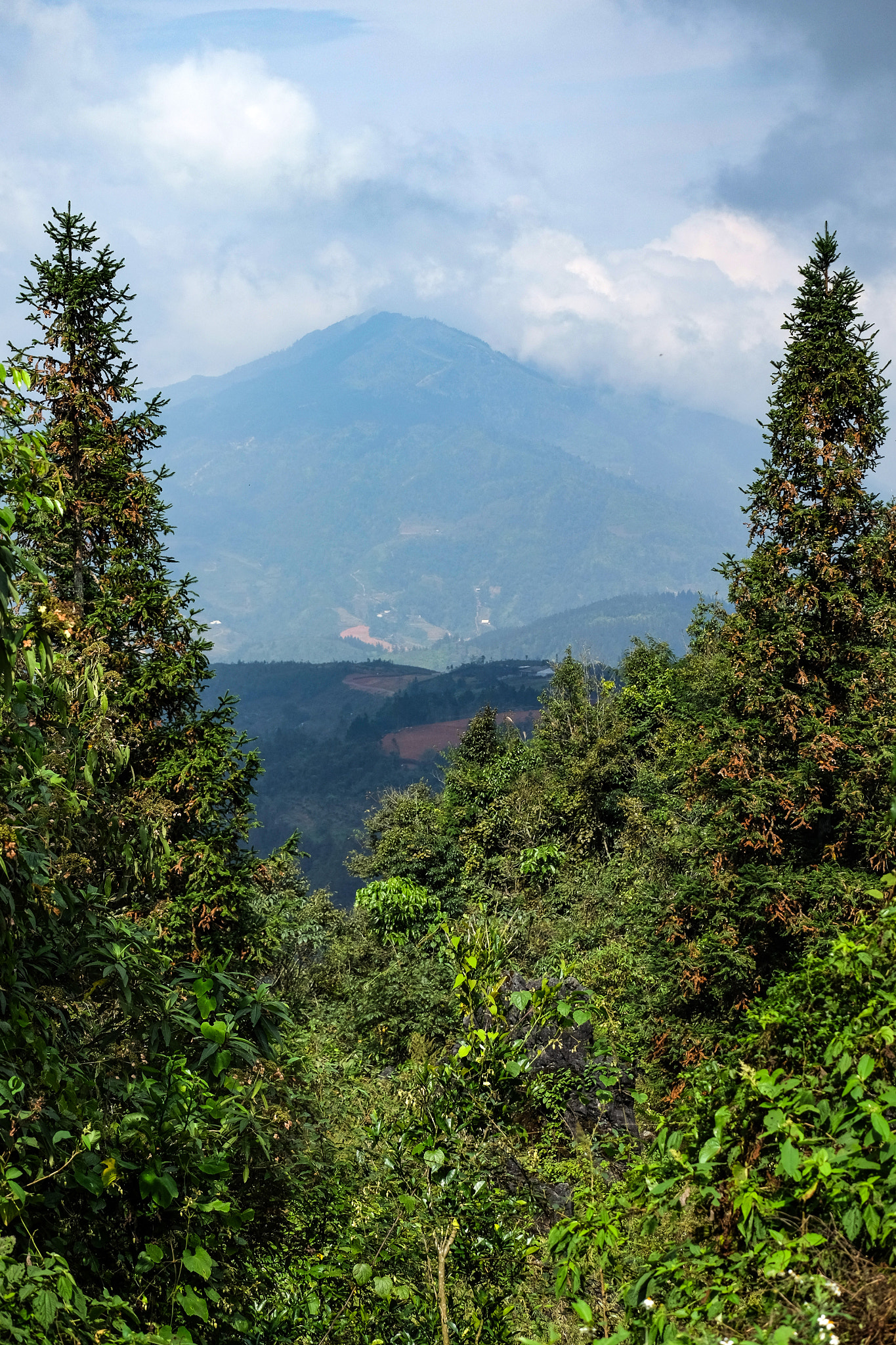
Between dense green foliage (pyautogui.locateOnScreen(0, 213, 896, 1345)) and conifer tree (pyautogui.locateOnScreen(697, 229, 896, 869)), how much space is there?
60 millimetres

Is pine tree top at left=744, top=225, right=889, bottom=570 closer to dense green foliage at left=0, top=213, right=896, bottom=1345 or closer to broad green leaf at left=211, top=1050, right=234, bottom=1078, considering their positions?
dense green foliage at left=0, top=213, right=896, bottom=1345

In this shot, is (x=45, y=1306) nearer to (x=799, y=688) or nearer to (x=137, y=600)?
(x=137, y=600)

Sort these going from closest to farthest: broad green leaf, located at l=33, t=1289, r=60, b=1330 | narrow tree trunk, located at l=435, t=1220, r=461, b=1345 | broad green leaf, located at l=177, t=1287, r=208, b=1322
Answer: broad green leaf, located at l=33, t=1289, r=60, b=1330 → broad green leaf, located at l=177, t=1287, r=208, b=1322 → narrow tree trunk, located at l=435, t=1220, r=461, b=1345

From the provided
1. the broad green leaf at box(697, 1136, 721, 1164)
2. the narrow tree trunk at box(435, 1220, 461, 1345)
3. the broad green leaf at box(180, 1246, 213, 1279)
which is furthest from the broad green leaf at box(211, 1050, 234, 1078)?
the broad green leaf at box(697, 1136, 721, 1164)

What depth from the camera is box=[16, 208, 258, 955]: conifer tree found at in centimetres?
1327

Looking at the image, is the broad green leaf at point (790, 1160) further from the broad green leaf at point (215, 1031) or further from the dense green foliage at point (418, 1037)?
the broad green leaf at point (215, 1031)

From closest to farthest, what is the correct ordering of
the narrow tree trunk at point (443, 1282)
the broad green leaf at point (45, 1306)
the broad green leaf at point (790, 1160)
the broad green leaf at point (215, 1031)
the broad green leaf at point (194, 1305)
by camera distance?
the broad green leaf at point (45, 1306) → the broad green leaf at point (790, 1160) → the broad green leaf at point (194, 1305) → the broad green leaf at point (215, 1031) → the narrow tree trunk at point (443, 1282)

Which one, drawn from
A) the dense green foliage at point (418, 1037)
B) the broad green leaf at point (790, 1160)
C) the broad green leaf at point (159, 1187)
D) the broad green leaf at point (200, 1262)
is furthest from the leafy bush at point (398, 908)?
the broad green leaf at point (790, 1160)

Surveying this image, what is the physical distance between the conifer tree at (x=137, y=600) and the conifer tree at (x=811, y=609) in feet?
26.8

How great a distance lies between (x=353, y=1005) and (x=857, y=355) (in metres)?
21.1

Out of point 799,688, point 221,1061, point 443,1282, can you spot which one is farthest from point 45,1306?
point 799,688

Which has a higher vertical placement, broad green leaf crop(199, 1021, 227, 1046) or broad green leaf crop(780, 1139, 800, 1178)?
broad green leaf crop(199, 1021, 227, 1046)

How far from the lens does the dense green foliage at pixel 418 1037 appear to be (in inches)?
124

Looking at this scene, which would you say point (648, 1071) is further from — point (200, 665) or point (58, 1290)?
point (58, 1290)
